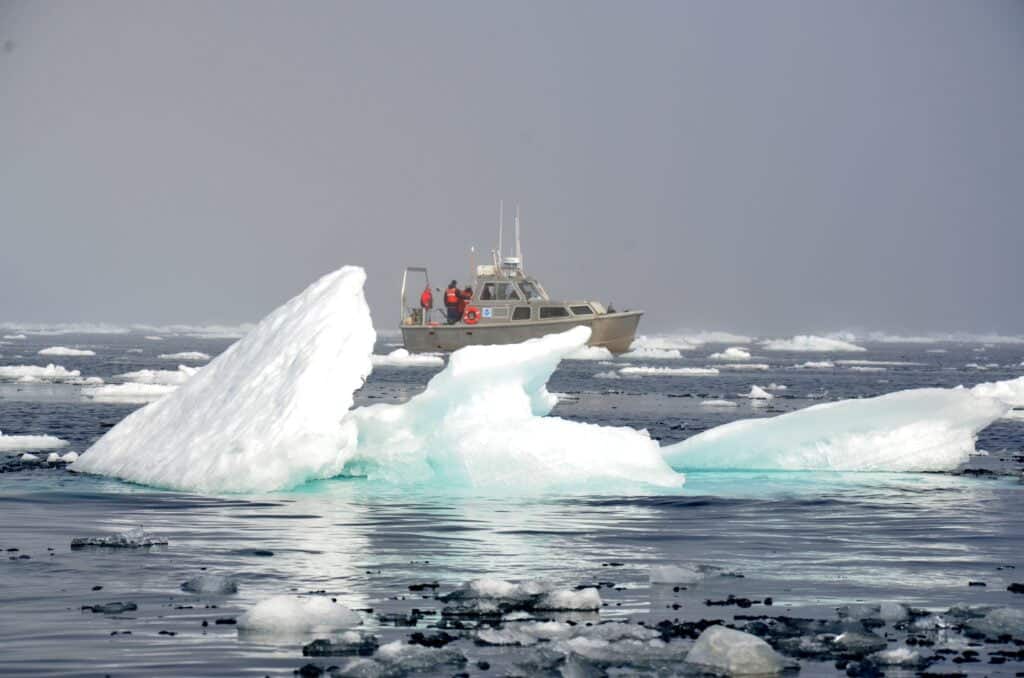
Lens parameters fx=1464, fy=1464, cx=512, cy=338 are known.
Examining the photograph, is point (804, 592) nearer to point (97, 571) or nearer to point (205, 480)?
point (97, 571)

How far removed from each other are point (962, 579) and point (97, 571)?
6820mm

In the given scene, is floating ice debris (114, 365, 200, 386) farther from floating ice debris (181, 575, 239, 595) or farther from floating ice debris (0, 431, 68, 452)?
floating ice debris (181, 575, 239, 595)

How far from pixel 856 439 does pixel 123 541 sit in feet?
34.8

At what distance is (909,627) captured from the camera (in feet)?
31.6

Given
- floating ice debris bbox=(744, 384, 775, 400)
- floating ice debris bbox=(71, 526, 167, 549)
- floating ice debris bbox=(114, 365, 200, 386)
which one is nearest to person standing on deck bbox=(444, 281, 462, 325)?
floating ice debris bbox=(114, 365, 200, 386)

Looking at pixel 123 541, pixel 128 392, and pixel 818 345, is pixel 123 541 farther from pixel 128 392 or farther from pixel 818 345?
pixel 818 345

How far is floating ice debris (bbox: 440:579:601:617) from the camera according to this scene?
10.0 meters

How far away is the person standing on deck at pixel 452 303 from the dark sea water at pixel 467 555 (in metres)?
40.2

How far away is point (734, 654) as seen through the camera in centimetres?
841

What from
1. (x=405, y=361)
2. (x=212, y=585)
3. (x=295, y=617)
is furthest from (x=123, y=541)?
(x=405, y=361)

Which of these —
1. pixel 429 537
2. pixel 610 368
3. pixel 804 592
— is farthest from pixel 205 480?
pixel 610 368

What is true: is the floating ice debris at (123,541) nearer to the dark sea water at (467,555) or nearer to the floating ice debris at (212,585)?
the dark sea water at (467,555)

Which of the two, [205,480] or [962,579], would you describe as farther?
[205,480]

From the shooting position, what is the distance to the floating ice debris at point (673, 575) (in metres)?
11.2
